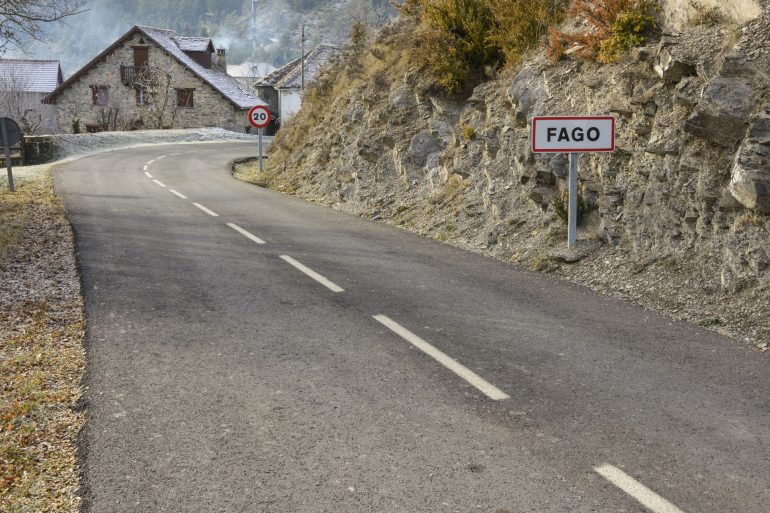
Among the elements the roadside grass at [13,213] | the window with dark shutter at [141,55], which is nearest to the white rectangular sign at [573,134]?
the roadside grass at [13,213]

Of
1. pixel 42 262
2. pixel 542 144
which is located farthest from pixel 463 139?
pixel 42 262

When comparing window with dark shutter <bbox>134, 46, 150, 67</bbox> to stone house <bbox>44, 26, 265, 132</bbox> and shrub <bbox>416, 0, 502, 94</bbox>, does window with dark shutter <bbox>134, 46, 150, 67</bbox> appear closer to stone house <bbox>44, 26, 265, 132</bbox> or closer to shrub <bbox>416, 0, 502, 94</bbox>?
stone house <bbox>44, 26, 265, 132</bbox>

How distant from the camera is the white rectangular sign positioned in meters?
10.1

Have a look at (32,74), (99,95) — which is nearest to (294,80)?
(99,95)

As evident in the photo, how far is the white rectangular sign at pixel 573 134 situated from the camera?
10.1 metres

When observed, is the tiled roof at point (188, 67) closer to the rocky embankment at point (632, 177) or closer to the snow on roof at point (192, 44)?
the snow on roof at point (192, 44)

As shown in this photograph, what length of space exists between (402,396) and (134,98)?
6047 centimetres

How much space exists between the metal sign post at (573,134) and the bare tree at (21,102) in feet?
176

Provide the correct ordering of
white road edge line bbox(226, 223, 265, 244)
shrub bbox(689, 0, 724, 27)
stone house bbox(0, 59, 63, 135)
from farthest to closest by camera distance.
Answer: stone house bbox(0, 59, 63, 135), white road edge line bbox(226, 223, 265, 244), shrub bbox(689, 0, 724, 27)

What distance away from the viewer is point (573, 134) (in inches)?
400

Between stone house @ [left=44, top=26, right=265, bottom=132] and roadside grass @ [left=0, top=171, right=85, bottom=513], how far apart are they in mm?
50143

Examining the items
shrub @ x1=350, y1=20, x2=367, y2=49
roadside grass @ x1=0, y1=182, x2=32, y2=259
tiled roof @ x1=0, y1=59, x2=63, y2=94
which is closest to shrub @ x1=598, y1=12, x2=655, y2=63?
roadside grass @ x1=0, y1=182, x2=32, y2=259

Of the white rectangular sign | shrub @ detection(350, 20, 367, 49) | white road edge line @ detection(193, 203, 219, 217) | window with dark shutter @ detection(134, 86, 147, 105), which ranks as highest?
window with dark shutter @ detection(134, 86, 147, 105)

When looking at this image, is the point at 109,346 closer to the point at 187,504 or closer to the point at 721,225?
the point at 187,504
